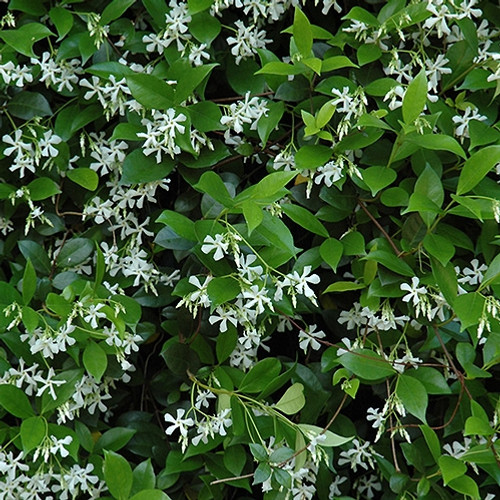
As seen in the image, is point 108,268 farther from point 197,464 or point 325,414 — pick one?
point 325,414

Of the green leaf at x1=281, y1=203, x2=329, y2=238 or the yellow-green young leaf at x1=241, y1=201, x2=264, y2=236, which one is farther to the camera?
the green leaf at x1=281, y1=203, x2=329, y2=238

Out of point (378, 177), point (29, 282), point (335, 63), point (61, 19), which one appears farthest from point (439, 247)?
point (61, 19)

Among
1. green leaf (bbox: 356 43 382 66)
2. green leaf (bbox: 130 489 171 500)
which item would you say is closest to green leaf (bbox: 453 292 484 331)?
green leaf (bbox: 356 43 382 66)

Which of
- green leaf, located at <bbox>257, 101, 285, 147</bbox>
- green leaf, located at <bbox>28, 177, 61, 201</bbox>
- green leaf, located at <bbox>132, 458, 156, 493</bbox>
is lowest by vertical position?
green leaf, located at <bbox>132, 458, 156, 493</bbox>

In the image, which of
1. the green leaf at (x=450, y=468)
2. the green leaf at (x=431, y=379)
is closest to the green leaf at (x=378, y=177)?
the green leaf at (x=431, y=379)

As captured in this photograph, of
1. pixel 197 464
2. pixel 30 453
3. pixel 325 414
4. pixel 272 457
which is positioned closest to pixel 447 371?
pixel 325 414

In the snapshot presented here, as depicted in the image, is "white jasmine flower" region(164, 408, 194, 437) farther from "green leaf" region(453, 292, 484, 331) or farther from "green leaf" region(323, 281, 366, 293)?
"green leaf" region(453, 292, 484, 331)
